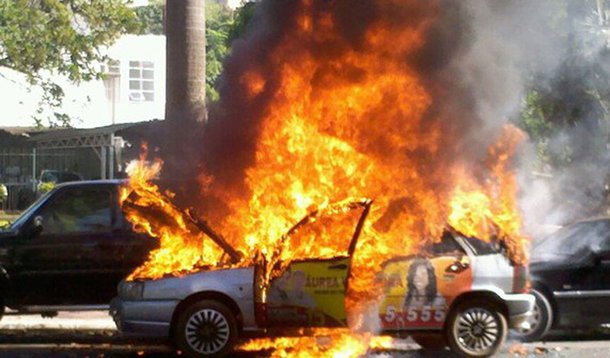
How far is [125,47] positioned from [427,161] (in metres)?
38.2

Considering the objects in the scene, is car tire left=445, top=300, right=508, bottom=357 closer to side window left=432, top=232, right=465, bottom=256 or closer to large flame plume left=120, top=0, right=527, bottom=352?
side window left=432, top=232, right=465, bottom=256

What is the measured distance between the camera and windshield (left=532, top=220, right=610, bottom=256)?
1380 centimetres

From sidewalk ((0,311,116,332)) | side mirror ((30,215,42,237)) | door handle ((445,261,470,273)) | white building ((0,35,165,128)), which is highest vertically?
A: white building ((0,35,165,128))

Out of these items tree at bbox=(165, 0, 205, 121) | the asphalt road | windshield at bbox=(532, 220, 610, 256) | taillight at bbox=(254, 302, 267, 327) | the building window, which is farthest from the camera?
the building window

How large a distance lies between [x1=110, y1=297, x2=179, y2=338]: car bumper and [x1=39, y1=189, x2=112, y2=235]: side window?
84.2 inches

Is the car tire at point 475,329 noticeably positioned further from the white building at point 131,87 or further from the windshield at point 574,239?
the white building at point 131,87

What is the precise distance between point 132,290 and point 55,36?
582 inches

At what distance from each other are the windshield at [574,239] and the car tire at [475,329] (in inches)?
95.9

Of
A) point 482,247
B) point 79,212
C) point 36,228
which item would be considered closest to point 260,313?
point 482,247

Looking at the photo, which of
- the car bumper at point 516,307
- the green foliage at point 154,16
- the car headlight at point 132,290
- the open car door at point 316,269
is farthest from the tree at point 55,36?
the green foliage at point 154,16

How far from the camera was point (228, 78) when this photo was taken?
40.4 feet

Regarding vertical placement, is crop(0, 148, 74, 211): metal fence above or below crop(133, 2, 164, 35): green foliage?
below

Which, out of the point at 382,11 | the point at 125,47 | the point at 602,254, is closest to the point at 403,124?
the point at 382,11

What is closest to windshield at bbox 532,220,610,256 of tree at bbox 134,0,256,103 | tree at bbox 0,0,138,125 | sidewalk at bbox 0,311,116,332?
sidewalk at bbox 0,311,116,332
